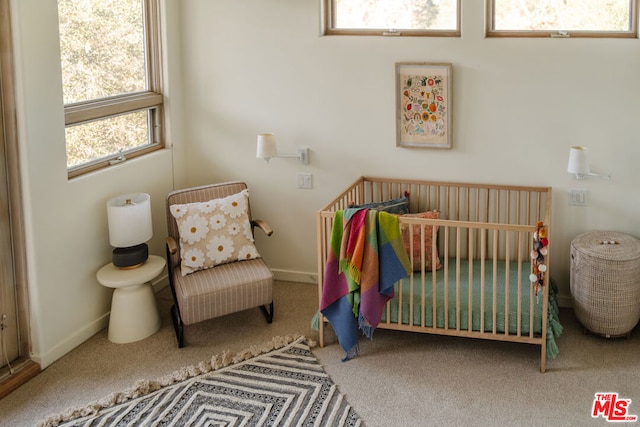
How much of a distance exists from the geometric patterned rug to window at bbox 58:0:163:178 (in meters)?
1.30

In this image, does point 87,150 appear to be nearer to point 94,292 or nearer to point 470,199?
point 94,292

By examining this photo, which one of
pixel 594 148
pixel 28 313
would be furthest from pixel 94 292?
pixel 594 148

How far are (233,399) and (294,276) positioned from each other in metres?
1.61

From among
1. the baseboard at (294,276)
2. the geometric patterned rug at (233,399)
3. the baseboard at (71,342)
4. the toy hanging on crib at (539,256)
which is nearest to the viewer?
the geometric patterned rug at (233,399)

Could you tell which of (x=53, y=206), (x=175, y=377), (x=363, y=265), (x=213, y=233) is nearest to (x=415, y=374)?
(x=363, y=265)

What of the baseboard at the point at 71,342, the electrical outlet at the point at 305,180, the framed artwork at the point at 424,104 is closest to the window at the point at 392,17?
the framed artwork at the point at 424,104

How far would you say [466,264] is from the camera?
434 centimetres

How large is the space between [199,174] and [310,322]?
1.40m

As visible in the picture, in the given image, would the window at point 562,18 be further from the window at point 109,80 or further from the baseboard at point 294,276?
the window at point 109,80

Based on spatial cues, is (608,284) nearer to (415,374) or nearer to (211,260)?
(415,374)

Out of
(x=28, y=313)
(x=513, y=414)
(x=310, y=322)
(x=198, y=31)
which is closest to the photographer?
(x=513, y=414)

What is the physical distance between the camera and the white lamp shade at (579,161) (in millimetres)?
4023

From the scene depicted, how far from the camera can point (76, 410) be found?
11.1 ft

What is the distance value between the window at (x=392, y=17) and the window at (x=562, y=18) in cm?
26
